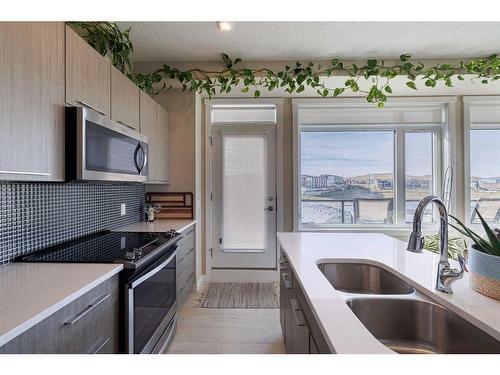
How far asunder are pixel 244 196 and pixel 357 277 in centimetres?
239

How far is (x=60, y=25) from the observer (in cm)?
141

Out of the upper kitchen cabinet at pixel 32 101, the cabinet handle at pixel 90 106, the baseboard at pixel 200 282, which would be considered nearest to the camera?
the upper kitchen cabinet at pixel 32 101

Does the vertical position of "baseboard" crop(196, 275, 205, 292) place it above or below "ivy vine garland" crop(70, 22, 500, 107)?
below

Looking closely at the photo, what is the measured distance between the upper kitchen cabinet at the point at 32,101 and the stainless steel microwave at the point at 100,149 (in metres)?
0.05

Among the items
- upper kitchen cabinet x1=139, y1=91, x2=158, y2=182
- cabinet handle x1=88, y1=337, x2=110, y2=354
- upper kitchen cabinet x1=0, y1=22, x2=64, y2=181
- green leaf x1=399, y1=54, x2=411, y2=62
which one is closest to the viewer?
upper kitchen cabinet x1=0, y1=22, x2=64, y2=181

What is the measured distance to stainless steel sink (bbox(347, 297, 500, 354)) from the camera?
0.99 metres

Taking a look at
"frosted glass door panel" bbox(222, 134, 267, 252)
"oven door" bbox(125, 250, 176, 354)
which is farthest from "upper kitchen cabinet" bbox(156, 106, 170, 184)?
"oven door" bbox(125, 250, 176, 354)

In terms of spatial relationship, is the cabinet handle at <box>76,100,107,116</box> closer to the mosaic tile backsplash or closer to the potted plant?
the mosaic tile backsplash

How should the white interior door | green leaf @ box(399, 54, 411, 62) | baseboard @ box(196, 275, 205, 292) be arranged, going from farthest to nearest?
the white interior door → baseboard @ box(196, 275, 205, 292) → green leaf @ box(399, 54, 411, 62)

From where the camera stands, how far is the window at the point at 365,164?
12.5ft

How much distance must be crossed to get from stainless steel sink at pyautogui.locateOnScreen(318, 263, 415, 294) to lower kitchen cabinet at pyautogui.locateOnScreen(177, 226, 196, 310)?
1.42m

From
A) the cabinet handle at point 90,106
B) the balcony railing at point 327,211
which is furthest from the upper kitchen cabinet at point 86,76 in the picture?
the balcony railing at point 327,211

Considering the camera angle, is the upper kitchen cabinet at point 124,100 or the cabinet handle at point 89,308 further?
the upper kitchen cabinet at point 124,100

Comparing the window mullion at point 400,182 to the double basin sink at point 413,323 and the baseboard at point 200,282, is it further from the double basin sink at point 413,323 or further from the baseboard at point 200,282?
the double basin sink at point 413,323
